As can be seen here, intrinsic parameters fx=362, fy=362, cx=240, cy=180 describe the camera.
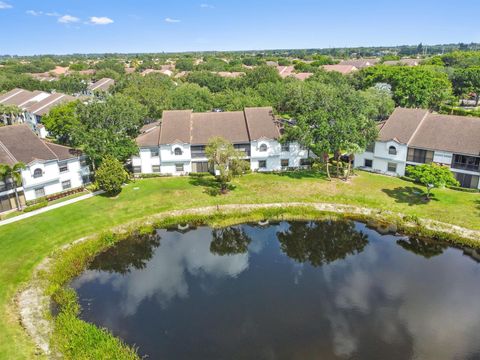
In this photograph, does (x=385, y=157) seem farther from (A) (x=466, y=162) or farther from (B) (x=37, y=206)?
(B) (x=37, y=206)

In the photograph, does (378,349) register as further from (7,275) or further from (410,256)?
(7,275)

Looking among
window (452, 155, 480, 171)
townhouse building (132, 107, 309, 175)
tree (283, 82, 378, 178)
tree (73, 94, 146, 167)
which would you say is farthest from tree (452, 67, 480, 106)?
tree (73, 94, 146, 167)

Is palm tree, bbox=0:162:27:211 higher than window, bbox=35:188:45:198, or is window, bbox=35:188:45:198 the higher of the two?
palm tree, bbox=0:162:27:211

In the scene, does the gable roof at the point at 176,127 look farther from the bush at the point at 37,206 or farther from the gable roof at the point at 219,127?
the bush at the point at 37,206

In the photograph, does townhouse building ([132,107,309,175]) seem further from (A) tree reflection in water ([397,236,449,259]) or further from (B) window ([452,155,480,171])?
(A) tree reflection in water ([397,236,449,259])

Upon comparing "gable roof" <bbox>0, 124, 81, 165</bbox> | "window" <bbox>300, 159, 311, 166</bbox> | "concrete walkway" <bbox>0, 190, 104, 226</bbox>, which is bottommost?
"concrete walkway" <bbox>0, 190, 104, 226</bbox>

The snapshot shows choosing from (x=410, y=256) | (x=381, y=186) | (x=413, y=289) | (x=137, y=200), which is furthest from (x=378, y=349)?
(x=137, y=200)
